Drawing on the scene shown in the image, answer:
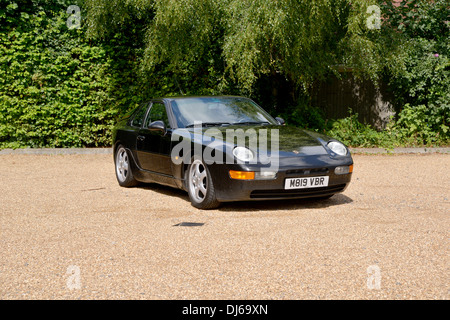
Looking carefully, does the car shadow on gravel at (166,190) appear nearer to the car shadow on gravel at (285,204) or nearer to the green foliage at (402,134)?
the car shadow on gravel at (285,204)

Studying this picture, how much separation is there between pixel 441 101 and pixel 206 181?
981 centimetres

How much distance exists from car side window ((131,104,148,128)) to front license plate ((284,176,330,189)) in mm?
2937

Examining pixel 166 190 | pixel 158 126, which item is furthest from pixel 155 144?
pixel 166 190

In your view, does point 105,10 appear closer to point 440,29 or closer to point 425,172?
point 425,172

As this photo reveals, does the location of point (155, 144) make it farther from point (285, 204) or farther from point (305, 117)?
point (305, 117)

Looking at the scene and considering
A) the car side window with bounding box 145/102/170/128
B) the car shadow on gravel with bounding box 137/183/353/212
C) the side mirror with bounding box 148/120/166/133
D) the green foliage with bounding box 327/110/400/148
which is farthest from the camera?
the green foliage with bounding box 327/110/400/148

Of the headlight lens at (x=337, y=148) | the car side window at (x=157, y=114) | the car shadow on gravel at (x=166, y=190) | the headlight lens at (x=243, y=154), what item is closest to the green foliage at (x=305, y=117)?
the car shadow on gravel at (x=166, y=190)

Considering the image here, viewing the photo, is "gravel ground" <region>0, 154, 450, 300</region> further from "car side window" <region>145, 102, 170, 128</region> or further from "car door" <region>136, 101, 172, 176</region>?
"car side window" <region>145, 102, 170, 128</region>

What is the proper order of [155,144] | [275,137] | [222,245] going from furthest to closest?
[155,144], [275,137], [222,245]

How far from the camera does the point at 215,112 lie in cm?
810

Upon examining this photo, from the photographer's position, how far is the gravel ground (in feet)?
13.7

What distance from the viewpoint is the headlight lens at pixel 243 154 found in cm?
677

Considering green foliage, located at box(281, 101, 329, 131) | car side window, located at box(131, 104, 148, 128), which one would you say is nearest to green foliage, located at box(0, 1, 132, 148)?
green foliage, located at box(281, 101, 329, 131)

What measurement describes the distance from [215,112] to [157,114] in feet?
3.13
